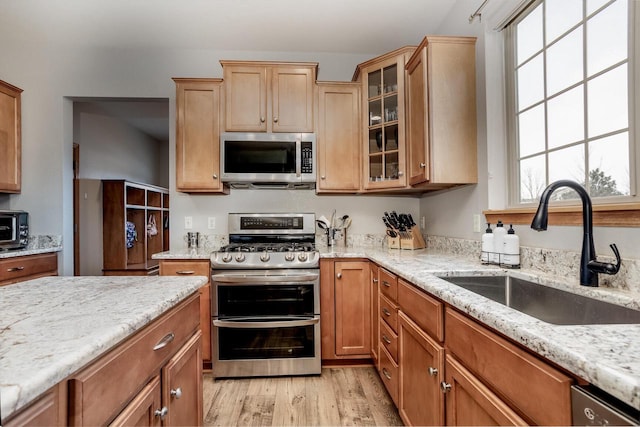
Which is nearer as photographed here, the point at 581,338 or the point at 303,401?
the point at 581,338

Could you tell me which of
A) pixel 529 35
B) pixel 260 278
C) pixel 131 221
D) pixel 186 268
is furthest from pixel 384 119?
pixel 131 221

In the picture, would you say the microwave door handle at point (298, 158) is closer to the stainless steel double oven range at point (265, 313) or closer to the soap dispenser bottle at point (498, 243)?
the stainless steel double oven range at point (265, 313)

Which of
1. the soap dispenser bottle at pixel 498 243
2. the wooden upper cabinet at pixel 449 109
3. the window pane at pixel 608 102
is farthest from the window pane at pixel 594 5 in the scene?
the soap dispenser bottle at pixel 498 243

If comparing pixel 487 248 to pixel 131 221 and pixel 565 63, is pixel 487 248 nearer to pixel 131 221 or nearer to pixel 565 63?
pixel 565 63

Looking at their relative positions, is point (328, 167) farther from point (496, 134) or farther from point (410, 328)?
point (410, 328)

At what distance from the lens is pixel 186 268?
7.46 feet

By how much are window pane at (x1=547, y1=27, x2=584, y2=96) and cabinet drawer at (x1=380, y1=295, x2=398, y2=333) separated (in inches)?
54.8

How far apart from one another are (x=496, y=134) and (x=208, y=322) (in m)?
2.29

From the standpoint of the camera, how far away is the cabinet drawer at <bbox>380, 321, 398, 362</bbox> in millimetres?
1718

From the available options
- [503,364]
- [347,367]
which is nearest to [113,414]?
[503,364]

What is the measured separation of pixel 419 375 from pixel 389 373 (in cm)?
52

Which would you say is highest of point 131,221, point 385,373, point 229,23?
point 229,23

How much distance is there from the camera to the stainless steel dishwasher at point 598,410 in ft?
1.64

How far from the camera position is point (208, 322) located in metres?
2.23
